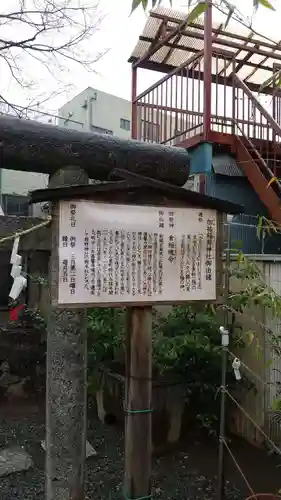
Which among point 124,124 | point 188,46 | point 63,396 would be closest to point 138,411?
point 63,396

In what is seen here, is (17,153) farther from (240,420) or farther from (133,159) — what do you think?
(240,420)

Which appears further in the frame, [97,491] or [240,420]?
[240,420]

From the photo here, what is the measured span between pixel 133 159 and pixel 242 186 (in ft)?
18.2

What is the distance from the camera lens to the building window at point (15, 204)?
11547 mm

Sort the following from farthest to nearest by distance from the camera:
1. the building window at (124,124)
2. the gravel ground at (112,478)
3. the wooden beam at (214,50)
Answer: the building window at (124,124) < the wooden beam at (214,50) < the gravel ground at (112,478)

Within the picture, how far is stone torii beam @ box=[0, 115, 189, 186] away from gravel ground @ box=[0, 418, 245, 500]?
3.17m

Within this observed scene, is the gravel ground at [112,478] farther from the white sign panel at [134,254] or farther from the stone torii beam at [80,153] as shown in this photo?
the stone torii beam at [80,153]

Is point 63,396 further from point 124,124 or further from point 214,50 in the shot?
point 124,124

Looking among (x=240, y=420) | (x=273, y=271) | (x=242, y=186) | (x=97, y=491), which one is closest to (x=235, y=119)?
(x=242, y=186)

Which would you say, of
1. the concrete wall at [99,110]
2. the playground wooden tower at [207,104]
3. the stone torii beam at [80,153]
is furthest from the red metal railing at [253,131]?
the concrete wall at [99,110]

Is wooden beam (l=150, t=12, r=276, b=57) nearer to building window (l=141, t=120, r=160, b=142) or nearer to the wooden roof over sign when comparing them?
building window (l=141, t=120, r=160, b=142)

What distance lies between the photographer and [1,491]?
14.3 feet

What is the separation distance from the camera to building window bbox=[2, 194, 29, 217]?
11547mm

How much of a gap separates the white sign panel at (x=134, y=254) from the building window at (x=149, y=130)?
6.58 meters
